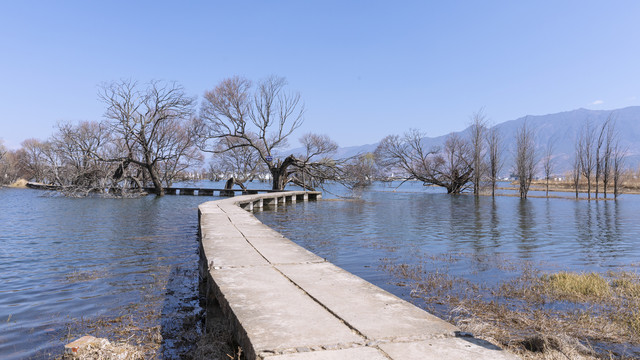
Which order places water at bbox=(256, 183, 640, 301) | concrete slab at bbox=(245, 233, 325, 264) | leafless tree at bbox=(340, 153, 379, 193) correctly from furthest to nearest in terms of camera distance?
leafless tree at bbox=(340, 153, 379, 193) < water at bbox=(256, 183, 640, 301) < concrete slab at bbox=(245, 233, 325, 264)

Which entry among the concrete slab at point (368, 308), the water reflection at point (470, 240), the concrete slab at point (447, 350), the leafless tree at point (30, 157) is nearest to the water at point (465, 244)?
the water reflection at point (470, 240)

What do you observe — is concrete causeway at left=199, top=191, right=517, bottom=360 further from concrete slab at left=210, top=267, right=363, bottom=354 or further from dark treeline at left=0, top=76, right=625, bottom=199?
dark treeline at left=0, top=76, right=625, bottom=199

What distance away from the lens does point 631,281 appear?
7402 millimetres

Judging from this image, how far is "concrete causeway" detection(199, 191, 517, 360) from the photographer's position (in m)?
2.74

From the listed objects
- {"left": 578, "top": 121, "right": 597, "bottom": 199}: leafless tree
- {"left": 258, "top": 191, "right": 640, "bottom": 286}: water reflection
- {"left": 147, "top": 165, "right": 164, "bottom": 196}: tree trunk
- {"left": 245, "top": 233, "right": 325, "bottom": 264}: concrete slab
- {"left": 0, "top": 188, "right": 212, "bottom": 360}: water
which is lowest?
{"left": 258, "top": 191, "right": 640, "bottom": 286}: water reflection

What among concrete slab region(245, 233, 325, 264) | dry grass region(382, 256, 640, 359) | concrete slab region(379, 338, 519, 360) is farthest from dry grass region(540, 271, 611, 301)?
concrete slab region(379, 338, 519, 360)

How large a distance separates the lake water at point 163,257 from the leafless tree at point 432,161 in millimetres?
34017

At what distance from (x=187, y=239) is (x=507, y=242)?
10229 millimetres

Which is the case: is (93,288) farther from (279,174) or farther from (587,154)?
(587,154)

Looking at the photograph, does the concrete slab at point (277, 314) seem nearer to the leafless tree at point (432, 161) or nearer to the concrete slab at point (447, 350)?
the concrete slab at point (447, 350)

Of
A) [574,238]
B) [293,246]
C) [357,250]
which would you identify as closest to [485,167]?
[574,238]

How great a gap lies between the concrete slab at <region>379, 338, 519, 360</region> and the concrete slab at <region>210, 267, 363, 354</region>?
0.31 m

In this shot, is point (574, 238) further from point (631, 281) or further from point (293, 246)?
point (293, 246)

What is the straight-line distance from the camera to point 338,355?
265cm
